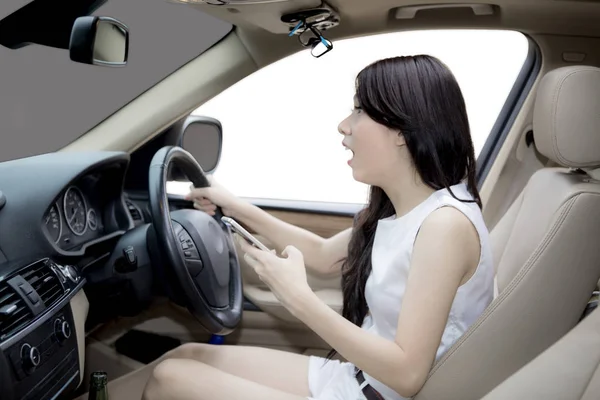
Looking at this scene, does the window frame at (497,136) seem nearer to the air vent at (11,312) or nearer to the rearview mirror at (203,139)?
the rearview mirror at (203,139)

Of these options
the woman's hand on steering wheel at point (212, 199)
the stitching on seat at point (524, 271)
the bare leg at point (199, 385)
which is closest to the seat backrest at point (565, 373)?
the stitching on seat at point (524, 271)

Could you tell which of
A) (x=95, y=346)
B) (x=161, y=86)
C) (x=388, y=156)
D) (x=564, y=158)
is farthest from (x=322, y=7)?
(x=95, y=346)

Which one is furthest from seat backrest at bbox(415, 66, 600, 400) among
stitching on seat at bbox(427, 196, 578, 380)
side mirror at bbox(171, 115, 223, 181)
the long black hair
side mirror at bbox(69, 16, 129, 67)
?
side mirror at bbox(171, 115, 223, 181)

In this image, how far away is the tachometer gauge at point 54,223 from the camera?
1.58 m

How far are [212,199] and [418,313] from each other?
85 centimetres

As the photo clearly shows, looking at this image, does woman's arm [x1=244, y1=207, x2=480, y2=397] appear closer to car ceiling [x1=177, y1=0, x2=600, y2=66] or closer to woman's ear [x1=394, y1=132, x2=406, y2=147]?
woman's ear [x1=394, y1=132, x2=406, y2=147]

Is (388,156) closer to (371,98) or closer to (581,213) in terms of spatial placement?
(371,98)

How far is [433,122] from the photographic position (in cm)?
138

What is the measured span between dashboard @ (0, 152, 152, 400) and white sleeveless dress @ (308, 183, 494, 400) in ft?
1.85

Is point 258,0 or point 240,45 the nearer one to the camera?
point 258,0

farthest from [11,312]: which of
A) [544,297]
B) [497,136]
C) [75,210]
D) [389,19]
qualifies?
→ [497,136]

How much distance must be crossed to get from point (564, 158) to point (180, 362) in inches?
36.7

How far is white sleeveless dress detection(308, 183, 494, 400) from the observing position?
4.54 feet

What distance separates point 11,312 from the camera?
1.25 meters
